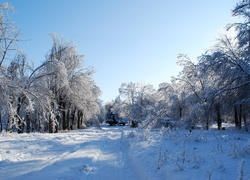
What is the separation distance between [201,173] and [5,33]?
41.6ft

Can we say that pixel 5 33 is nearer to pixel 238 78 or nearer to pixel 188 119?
pixel 238 78

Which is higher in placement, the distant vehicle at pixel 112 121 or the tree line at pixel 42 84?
the tree line at pixel 42 84

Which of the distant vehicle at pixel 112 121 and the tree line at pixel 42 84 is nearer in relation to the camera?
the tree line at pixel 42 84

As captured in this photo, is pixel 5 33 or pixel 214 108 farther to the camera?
pixel 214 108

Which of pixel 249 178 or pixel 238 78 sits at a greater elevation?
pixel 238 78

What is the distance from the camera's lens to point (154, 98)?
192ft

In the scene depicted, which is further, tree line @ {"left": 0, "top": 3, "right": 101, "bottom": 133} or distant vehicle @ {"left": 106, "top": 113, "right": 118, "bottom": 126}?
distant vehicle @ {"left": 106, "top": 113, "right": 118, "bottom": 126}

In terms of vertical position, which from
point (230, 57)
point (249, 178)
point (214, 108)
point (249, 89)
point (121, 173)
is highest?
point (230, 57)

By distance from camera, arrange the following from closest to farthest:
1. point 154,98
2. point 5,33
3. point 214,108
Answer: point 5,33
point 214,108
point 154,98

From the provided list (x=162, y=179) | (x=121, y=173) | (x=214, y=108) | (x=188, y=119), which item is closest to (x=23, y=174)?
(x=121, y=173)

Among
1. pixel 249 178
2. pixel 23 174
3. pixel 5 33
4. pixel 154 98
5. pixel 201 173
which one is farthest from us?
pixel 154 98

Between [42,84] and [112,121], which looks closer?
[42,84]

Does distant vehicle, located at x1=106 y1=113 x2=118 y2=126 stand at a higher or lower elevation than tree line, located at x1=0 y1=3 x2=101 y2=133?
lower

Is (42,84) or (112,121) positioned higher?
(42,84)
